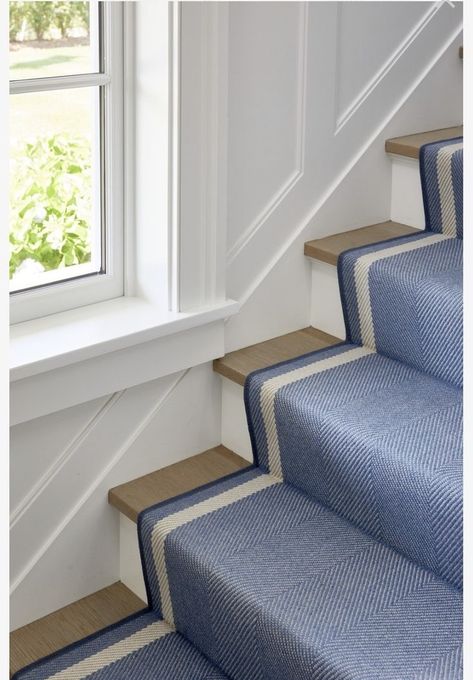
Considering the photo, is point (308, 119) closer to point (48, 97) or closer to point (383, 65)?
point (383, 65)

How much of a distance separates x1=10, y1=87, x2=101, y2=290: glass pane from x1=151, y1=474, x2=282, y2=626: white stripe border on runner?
0.50m

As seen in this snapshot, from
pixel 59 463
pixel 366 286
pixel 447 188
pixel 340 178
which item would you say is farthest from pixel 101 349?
pixel 447 188

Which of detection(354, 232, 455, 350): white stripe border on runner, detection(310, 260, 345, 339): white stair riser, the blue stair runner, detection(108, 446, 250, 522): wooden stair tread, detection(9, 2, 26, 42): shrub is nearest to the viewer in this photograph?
the blue stair runner

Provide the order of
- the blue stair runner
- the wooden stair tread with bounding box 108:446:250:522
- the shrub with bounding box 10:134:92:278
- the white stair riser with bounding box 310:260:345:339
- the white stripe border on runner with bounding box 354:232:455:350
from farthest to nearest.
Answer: the white stair riser with bounding box 310:260:345:339 < the white stripe border on runner with bounding box 354:232:455:350 < the wooden stair tread with bounding box 108:446:250:522 < the shrub with bounding box 10:134:92:278 < the blue stair runner

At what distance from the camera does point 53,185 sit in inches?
68.5

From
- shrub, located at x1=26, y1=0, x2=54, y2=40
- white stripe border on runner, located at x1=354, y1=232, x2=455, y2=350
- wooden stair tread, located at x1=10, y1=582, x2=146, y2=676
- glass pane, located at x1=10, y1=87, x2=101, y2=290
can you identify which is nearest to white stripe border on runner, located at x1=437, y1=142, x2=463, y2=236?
white stripe border on runner, located at x1=354, y1=232, x2=455, y2=350

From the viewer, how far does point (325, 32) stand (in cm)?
191

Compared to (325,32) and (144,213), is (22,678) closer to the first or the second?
(144,213)

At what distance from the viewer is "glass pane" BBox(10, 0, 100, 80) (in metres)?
1.61

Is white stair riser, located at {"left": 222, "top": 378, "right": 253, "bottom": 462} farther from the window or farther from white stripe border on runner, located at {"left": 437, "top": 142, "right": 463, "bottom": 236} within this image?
white stripe border on runner, located at {"left": 437, "top": 142, "right": 463, "bottom": 236}

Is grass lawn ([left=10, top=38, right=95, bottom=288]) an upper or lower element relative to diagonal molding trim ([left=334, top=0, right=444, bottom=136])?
lower

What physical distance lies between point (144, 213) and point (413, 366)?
61 cm

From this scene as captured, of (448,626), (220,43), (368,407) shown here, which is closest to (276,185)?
(220,43)

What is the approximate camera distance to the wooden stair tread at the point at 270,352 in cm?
190
